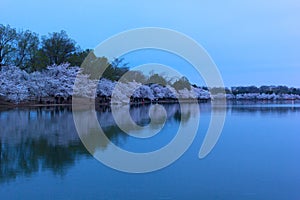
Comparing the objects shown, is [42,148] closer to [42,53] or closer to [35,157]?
[35,157]

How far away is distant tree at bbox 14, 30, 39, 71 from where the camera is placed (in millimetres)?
39300

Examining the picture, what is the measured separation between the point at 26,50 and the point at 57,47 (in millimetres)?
4217

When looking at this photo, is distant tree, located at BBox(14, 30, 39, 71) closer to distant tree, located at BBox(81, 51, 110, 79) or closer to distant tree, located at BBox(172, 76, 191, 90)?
distant tree, located at BBox(81, 51, 110, 79)

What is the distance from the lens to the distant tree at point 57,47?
42938mm

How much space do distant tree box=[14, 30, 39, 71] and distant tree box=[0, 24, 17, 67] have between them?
0.75 meters

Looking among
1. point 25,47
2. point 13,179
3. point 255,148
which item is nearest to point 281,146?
point 255,148

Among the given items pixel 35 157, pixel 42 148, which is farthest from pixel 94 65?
pixel 35 157

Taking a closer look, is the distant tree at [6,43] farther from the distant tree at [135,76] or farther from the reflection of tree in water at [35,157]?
the reflection of tree in water at [35,157]

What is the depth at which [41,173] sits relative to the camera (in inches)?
285

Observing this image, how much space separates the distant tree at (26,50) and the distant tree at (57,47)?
1.59m

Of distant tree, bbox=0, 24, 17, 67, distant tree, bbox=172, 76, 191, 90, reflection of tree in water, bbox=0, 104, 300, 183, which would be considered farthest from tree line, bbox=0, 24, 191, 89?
reflection of tree in water, bbox=0, 104, 300, 183

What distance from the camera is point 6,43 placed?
124 feet

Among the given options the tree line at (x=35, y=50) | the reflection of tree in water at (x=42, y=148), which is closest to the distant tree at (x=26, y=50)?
the tree line at (x=35, y=50)

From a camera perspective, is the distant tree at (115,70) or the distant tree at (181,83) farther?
the distant tree at (181,83)
